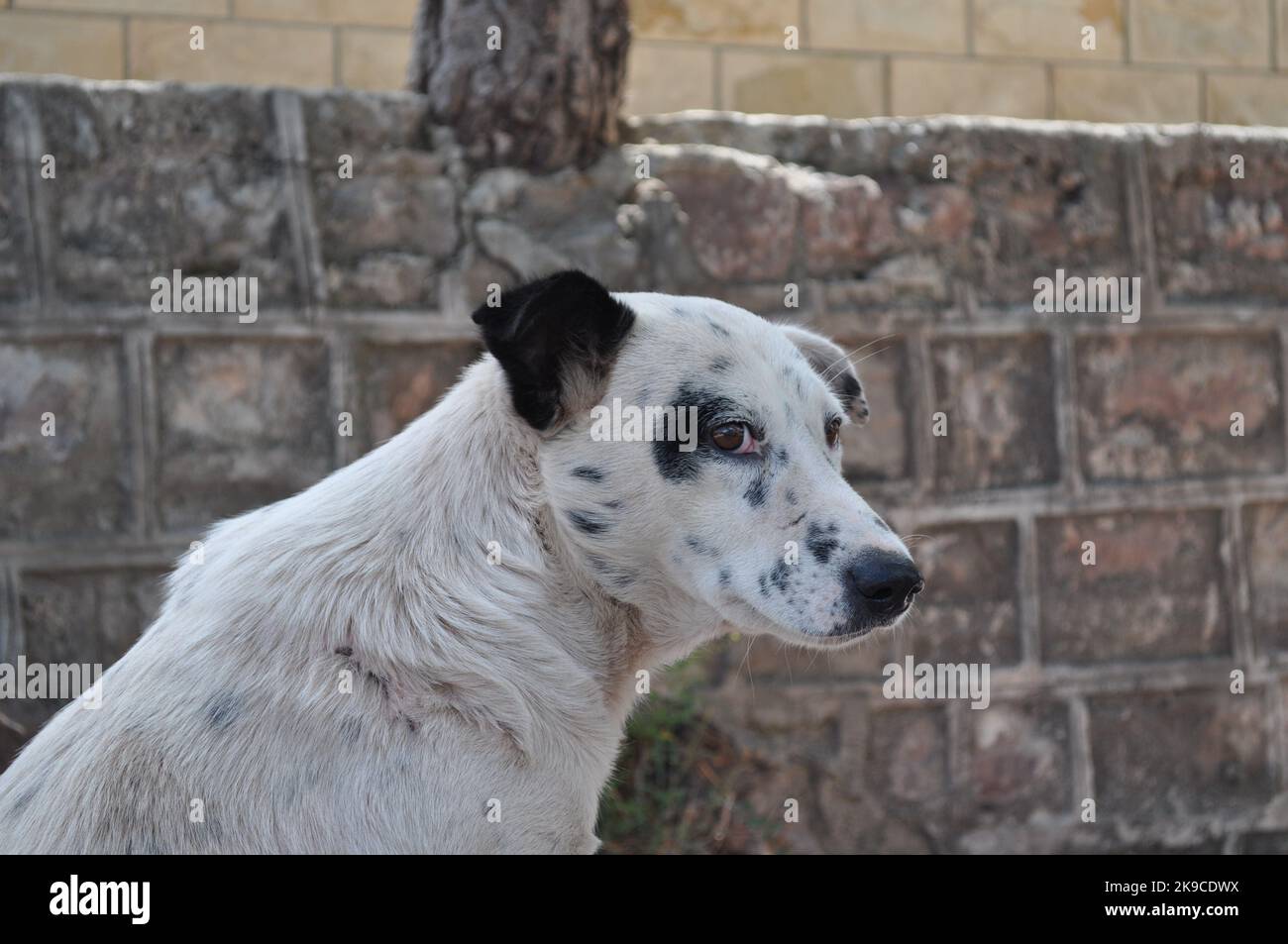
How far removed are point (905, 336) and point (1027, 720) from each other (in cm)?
142

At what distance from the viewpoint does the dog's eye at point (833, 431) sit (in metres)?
2.47

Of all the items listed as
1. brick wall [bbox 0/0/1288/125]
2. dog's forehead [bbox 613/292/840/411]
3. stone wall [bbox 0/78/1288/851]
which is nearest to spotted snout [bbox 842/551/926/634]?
dog's forehead [bbox 613/292/840/411]

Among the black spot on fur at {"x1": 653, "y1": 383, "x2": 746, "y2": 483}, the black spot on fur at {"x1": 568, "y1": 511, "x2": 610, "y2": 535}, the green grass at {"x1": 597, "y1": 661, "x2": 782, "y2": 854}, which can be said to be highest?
the black spot on fur at {"x1": 653, "y1": 383, "x2": 746, "y2": 483}

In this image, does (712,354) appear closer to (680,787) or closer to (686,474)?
(686,474)

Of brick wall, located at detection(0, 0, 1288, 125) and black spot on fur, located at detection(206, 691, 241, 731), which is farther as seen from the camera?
brick wall, located at detection(0, 0, 1288, 125)

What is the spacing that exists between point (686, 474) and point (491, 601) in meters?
0.41

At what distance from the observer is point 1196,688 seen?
456cm

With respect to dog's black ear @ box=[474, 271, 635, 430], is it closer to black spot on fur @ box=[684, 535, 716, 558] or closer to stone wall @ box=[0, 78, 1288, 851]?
black spot on fur @ box=[684, 535, 716, 558]

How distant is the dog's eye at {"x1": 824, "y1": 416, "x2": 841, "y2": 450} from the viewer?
247 centimetres

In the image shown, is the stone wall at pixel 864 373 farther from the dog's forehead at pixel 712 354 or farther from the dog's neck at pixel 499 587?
the dog's neck at pixel 499 587

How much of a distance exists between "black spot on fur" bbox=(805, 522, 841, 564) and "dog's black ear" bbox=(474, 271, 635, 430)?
460 millimetres

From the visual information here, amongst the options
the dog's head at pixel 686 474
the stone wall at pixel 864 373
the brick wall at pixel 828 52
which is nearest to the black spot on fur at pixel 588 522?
the dog's head at pixel 686 474

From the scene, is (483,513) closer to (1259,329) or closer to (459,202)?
(459,202)
